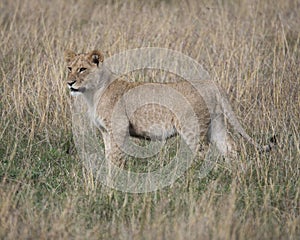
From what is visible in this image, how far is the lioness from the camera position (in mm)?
5355

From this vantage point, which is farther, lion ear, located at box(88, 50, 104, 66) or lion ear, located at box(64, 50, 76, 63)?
lion ear, located at box(64, 50, 76, 63)

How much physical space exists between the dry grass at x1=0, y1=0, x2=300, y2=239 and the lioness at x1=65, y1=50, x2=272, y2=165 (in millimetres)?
347

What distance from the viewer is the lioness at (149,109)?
536cm

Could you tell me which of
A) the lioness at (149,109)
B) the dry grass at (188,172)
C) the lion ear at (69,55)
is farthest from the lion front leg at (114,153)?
the lion ear at (69,55)

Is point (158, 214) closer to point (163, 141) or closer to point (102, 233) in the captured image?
point (102, 233)

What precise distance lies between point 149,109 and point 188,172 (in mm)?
917

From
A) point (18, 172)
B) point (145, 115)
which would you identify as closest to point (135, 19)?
point (145, 115)

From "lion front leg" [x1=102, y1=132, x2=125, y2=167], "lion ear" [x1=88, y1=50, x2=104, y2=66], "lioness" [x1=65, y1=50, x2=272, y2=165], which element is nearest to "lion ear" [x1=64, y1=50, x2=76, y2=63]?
"lioness" [x1=65, y1=50, x2=272, y2=165]

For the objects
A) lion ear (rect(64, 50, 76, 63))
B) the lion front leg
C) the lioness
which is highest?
lion ear (rect(64, 50, 76, 63))

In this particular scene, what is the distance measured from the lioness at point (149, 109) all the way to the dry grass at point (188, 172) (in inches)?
13.7

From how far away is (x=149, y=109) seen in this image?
18.1 ft

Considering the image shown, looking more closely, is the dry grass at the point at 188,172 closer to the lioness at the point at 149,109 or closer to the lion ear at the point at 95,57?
the lioness at the point at 149,109

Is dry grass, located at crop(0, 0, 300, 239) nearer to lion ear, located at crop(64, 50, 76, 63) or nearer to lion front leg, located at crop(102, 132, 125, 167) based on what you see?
lion front leg, located at crop(102, 132, 125, 167)

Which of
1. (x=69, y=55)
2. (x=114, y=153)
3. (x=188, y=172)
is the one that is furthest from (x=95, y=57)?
(x=188, y=172)
